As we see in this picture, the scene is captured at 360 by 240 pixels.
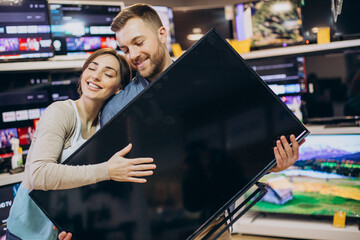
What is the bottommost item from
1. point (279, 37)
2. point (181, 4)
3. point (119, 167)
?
point (119, 167)

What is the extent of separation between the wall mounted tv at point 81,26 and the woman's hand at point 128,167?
1.64 metres

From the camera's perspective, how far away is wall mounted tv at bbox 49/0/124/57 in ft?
7.93

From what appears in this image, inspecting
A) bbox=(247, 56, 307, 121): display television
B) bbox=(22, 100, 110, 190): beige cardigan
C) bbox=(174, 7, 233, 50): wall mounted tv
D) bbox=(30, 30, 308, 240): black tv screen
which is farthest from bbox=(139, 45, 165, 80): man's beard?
bbox=(247, 56, 307, 121): display television

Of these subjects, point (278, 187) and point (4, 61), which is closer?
point (4, 61)

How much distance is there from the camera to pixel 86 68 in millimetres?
1621

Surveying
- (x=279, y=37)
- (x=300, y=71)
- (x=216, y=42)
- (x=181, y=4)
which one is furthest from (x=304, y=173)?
(x=216, y=42)

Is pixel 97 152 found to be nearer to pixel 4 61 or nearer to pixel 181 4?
pixel 4 61

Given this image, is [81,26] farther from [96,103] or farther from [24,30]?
[96,103]

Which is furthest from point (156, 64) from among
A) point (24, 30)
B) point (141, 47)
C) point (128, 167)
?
point (24, 30)

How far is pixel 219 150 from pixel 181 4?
117 inches

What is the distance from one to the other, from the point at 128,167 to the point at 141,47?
0.71 meters

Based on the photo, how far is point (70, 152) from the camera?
1360 mm

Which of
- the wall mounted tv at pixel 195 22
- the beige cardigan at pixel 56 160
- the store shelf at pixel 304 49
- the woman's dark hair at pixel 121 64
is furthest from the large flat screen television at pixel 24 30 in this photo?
the store shelf at pixel 304 49

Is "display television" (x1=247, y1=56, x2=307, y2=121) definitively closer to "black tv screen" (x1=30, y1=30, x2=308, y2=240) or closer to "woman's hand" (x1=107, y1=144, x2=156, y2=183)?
"black tv screen" (x1=30, y1=30, x2=308, y2=240)
